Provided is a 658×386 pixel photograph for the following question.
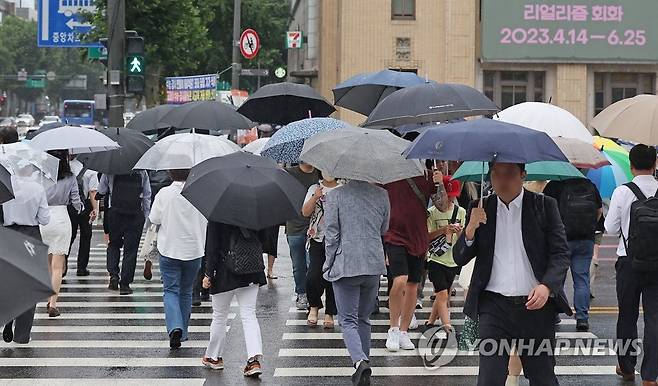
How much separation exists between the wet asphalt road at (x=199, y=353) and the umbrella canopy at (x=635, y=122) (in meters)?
1.99

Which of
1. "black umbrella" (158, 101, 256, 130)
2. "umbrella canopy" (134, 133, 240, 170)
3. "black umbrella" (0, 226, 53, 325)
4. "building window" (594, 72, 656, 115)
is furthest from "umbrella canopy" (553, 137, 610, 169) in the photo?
"building window" (594, 72, 656, 115)

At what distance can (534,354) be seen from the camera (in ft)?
21.1

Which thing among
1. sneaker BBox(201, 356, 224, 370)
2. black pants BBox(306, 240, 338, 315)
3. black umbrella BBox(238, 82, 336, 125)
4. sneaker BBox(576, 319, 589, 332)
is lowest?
sneaker BBox(201, 356, 224, 370)

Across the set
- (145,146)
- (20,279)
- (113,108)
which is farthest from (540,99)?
(20,279)

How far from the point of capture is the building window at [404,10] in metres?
34.0

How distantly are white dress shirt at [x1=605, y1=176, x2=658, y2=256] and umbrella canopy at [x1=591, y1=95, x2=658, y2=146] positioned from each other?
30 cm

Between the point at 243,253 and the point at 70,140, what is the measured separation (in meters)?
4.16

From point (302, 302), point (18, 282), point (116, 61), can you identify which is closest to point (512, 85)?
point (116, 61)

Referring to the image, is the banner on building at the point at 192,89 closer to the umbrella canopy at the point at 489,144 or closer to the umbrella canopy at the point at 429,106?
the umbrella canopy at the point at 429,106

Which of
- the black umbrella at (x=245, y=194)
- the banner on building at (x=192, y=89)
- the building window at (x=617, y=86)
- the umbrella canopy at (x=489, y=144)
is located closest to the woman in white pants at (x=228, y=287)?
the black umbrella at (x=245, y=194)

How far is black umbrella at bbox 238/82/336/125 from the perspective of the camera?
14.8 m

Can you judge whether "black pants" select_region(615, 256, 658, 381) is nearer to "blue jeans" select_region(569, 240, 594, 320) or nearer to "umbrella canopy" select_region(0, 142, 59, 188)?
"blue jeans" select_region(569, 240, 594, 320)

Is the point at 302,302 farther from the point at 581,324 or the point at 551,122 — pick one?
the point at 551,122

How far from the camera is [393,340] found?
9992mm
